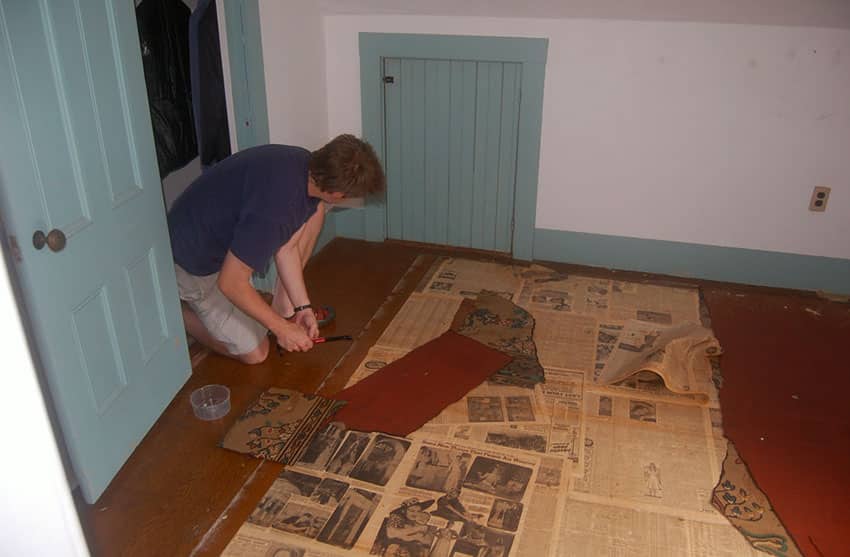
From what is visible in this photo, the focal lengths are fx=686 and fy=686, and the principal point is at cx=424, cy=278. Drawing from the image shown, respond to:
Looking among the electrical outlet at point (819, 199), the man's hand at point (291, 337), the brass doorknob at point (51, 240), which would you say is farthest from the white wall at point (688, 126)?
the brass doorknob at point (51, 240)

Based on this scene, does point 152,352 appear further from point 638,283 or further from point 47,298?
point 638,283

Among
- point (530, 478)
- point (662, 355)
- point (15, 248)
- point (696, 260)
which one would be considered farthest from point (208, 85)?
point (696, 260)

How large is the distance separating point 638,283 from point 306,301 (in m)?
1.63

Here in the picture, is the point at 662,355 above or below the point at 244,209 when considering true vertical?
below

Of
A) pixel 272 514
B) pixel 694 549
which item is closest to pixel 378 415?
pixel 272 514

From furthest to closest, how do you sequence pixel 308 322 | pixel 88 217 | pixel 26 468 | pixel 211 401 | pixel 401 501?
pixel 308 322, pixel 211 401, pixel 401 501, pixel 88 217, pixel 26 468

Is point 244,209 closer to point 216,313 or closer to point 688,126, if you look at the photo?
point 216,313

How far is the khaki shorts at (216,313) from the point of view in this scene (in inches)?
97.0

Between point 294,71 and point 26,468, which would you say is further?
point 294,71

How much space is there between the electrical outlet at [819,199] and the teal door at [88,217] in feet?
8.98

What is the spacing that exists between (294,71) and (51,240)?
1770 mm

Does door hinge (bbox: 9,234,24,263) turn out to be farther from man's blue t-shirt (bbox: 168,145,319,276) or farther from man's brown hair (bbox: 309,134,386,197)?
man's brown hair (bbox: 309,134,386,197)

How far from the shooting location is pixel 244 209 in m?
2.18

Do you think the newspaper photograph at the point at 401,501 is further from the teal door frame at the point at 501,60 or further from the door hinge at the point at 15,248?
the teal door frame at the point at 501,60
